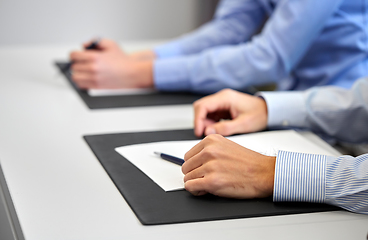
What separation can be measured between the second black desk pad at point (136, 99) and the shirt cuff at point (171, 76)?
0.06 feet

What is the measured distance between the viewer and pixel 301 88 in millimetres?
1286

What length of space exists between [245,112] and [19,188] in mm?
485

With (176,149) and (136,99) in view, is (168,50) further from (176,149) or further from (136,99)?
(176,149)

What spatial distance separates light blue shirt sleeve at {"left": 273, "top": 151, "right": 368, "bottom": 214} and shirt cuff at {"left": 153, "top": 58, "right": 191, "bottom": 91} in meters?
0.61

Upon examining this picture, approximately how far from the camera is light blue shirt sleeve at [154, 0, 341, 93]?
3.65ft

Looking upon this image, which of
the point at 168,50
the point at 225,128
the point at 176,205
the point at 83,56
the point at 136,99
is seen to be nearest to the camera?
the point at 176,205

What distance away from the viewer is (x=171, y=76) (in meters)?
1.24

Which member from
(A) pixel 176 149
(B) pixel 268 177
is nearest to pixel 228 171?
(B) pixel 268 177

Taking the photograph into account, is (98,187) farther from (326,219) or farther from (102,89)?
(102,89)

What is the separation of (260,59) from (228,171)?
601mm

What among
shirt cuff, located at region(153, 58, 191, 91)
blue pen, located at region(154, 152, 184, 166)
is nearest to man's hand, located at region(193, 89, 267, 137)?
blue pen, located at region(154, 152, 184, 166)

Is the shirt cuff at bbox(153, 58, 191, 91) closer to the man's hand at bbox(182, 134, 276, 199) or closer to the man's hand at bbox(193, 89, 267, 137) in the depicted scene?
the man's hand at bbox(193, 89, 267, 137)

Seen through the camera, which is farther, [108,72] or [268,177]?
[108,72]

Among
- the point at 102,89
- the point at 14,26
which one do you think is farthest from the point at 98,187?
the point at 14,26
